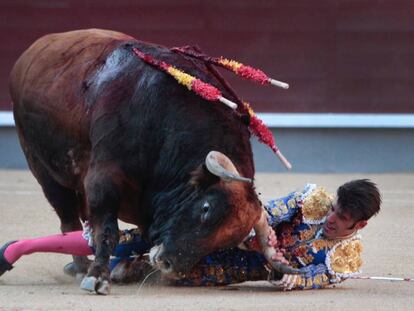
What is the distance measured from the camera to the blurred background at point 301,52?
898 cm

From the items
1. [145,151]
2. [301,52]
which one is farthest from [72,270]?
[301,52]

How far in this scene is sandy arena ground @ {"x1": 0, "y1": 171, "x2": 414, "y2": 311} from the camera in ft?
13.7

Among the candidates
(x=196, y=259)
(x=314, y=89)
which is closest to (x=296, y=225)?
(x=196, y=259)

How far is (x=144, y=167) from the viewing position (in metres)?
4.52

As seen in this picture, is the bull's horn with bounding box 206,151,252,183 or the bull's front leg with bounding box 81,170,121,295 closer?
the bull's horn with bounding box 206,151,252,183

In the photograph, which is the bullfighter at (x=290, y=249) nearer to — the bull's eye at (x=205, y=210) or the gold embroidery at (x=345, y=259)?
the gold embroidery at (x=345, y=259)

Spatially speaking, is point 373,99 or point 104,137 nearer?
point 104,137

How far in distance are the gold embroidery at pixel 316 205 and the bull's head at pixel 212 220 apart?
0.36m

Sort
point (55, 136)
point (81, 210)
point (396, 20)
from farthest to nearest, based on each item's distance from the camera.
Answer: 1. point (396, 20)
2. point (81, 210)
3. point (55, 136)

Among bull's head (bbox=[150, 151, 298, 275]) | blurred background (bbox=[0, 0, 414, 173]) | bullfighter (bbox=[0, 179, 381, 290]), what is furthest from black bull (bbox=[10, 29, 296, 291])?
blurred background (bbox=[0, 0, 414, 173])

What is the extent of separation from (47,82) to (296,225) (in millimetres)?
1281

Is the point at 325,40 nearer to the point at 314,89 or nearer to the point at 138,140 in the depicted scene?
the point at 314,89

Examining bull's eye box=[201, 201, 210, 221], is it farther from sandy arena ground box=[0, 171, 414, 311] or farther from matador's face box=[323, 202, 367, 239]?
matador's face box=[323, 202, 367, 239]

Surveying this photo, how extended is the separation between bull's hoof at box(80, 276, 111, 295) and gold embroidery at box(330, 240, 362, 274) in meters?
0.85
